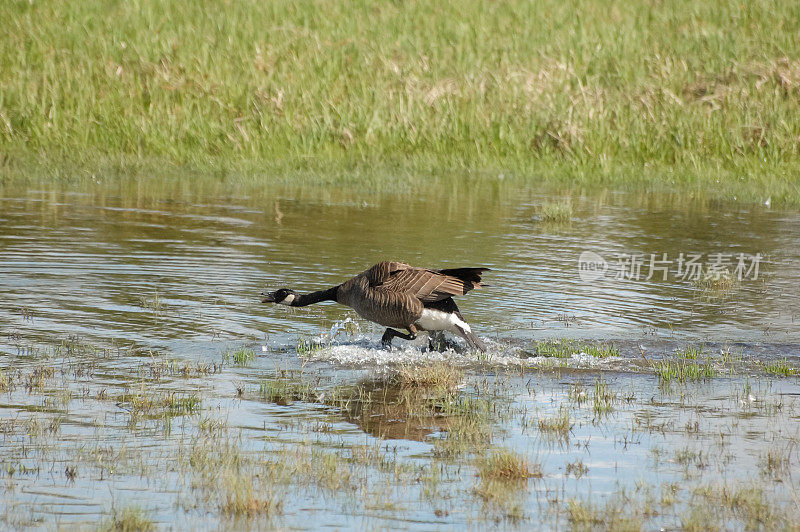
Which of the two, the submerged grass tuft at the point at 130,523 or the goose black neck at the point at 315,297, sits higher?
the goose black neck at the point at 315,297

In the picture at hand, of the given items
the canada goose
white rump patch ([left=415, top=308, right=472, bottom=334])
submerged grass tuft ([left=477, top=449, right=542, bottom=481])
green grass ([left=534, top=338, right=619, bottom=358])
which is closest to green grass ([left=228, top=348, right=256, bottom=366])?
the canada goose

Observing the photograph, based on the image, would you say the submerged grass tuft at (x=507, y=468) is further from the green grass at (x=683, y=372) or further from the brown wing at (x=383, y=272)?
the brown wing at (x=383, y=272)

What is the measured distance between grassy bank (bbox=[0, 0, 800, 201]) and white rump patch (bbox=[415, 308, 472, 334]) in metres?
9.66

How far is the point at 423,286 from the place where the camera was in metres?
9.03

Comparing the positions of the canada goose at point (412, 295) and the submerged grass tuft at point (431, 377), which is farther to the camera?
the canada goose at point (412, 295)

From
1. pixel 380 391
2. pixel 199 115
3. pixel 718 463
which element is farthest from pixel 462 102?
pixel 718 463

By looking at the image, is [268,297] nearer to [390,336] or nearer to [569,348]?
[390,336]

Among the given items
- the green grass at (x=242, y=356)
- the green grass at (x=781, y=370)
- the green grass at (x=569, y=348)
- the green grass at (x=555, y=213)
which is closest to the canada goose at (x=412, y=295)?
the green grass at (x=569, y=348)

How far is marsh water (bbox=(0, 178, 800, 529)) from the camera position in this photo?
5.66m

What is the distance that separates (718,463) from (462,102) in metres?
14.6

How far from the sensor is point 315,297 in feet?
32.1

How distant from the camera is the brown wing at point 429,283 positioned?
902 cm

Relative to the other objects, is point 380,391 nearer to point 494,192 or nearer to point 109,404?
point 109,404

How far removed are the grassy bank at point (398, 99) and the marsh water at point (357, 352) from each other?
211cm
